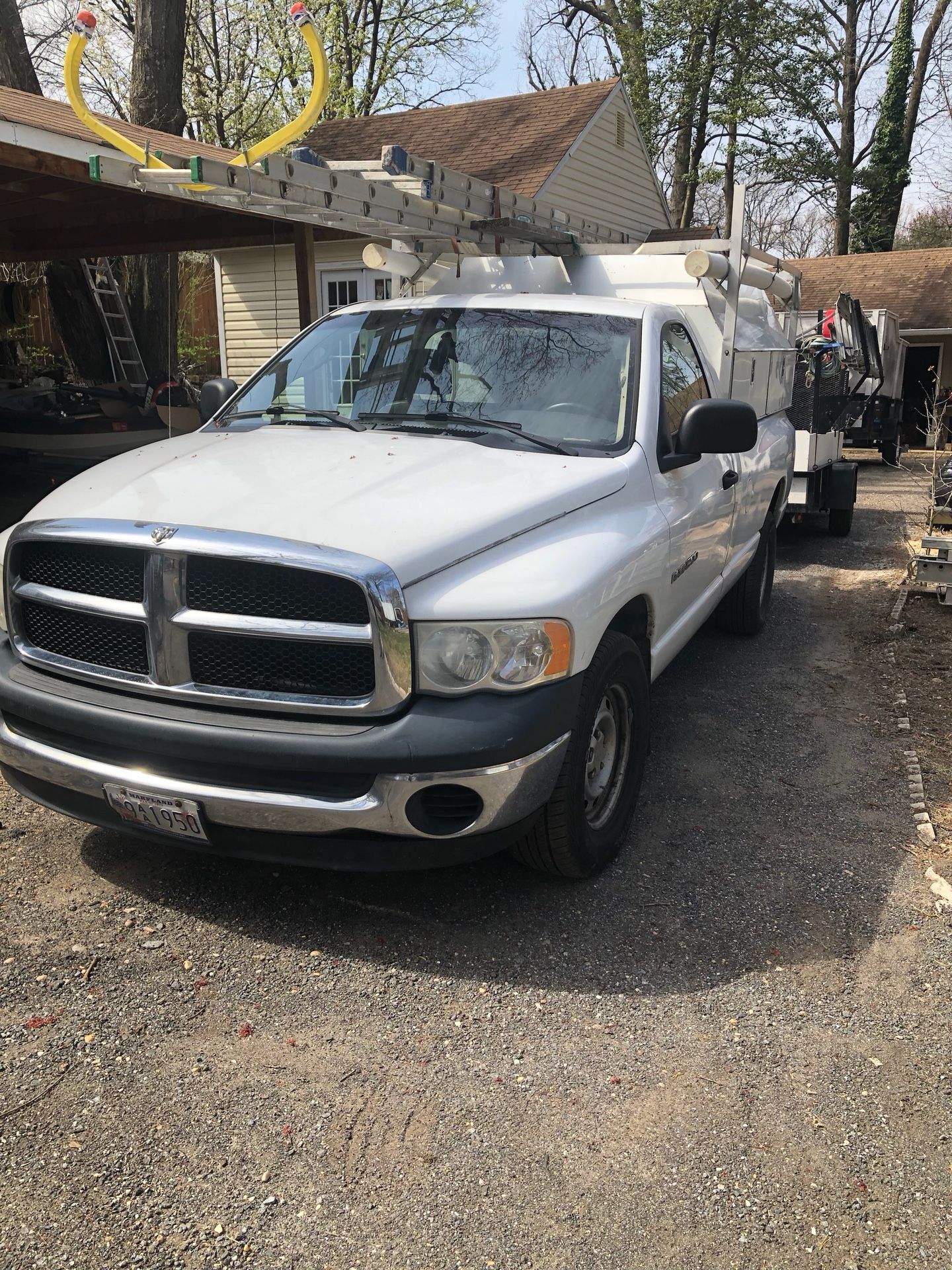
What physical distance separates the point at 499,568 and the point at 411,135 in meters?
19.2

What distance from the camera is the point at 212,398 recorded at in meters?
5.07

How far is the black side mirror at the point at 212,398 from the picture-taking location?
16.5 ft

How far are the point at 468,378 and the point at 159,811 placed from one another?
2.23m

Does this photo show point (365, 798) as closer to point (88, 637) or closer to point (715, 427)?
point (88, 637)

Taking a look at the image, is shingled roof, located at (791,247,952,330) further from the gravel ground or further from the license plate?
the license plate

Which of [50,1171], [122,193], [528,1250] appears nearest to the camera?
[528,1250]

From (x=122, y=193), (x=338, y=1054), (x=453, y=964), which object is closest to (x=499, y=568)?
(x=453, y=964)

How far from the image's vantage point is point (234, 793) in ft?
9.90

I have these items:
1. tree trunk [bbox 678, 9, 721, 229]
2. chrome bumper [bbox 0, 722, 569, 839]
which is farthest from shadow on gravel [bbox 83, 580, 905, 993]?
tree trunk [bbox 678, 9, 721, 229]

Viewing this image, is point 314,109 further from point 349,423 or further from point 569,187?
point 569,187

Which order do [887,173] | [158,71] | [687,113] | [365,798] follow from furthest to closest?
[887,173]
[687,113]
[158,71]
[365,798]

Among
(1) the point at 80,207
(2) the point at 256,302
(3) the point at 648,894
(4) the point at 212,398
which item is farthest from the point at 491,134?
(3) the point at 648,894

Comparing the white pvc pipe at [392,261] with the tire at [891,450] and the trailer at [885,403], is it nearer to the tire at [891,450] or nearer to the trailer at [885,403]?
the trailer at [885,403]

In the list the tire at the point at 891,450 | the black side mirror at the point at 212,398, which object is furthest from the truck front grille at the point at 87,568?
the tire at the point at 891,450
